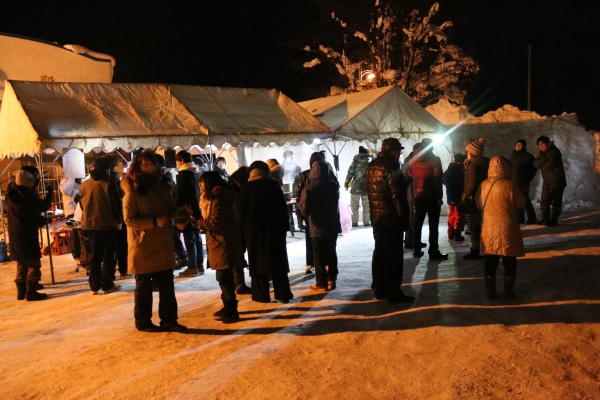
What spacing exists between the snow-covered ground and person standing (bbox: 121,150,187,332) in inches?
25.1

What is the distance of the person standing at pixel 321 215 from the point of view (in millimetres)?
7035

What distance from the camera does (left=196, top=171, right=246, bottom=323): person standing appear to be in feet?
19.4

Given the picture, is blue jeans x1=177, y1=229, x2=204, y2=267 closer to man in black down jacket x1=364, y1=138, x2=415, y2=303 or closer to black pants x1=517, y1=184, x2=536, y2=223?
man in black down jacket x1=364, y1=138, x2=415, y2=303

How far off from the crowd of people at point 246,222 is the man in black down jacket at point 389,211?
0.04 feet

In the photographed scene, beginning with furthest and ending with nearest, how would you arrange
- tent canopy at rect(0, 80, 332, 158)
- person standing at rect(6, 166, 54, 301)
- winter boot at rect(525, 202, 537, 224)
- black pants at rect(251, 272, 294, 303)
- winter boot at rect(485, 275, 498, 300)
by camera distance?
winter boot at rect(525, 202, 537, 224) < tent canopy at rect(0, 80, 332, 158) < person standing at rect(6, 166, 54, 301) < black pants at rect(251, 272, 294, 303) < winter boot at rect(485, 275, 498, 300)

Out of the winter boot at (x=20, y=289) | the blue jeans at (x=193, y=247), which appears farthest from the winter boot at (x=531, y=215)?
the winter boot at (x=20, y=289)

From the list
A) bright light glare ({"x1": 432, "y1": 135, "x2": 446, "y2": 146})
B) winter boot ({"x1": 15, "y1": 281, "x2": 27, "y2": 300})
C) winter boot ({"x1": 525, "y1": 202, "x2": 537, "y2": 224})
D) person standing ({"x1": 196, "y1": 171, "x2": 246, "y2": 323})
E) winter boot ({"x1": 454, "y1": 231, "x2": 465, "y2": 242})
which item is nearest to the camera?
person standing ({"x1": 196, "y1": 171, "x2": 246, "y2": 323})

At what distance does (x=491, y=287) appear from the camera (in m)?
6.18

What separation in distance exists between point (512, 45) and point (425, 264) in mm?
30077

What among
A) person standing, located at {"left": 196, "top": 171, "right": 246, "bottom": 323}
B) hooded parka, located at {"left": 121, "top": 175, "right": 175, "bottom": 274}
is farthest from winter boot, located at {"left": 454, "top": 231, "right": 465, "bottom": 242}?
hooded parka, located at {"left": 121, "top": 175, "right": 175, "bottom": 274}

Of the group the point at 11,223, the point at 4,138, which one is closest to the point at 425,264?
the point at 11,223

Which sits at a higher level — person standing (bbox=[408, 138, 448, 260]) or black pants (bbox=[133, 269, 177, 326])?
person standing (bbox=[408, 138, 448, 260])

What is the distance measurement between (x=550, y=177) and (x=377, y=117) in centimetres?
379

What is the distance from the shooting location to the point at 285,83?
36531mm
